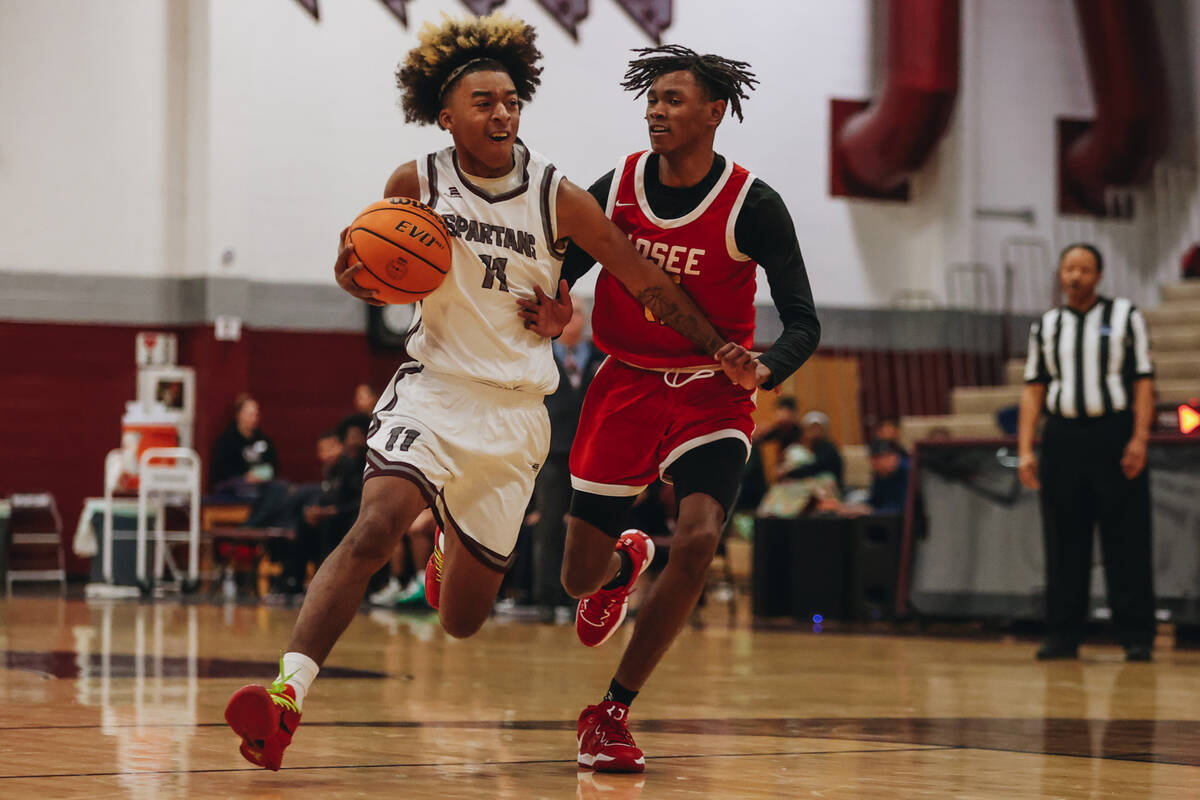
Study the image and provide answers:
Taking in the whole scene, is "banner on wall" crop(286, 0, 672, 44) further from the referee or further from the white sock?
the white sock

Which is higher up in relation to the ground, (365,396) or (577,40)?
(577,40)

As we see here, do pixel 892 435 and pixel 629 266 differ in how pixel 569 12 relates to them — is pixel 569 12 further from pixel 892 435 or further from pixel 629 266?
pixel 629 266

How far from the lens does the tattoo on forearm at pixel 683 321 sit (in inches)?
188

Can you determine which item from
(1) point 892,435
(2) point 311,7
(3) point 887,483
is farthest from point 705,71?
(2) point 311,7

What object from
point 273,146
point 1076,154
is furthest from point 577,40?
point 1076,154

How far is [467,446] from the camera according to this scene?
443 centimetres

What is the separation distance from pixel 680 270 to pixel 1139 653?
16.3 feet

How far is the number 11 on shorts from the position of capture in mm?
4336

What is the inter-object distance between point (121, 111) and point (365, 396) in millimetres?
4195

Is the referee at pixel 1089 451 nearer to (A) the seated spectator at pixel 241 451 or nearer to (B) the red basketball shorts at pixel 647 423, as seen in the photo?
(B) the red basketball shorts at pixel 647 423

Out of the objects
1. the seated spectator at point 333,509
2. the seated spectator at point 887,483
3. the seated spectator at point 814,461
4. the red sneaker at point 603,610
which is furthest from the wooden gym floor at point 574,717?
the seated spectator at point 814,461

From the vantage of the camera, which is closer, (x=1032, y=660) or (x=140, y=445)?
(x=1032, y=660)

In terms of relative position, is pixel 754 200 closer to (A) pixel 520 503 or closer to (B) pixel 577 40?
(A) pixel 520 503

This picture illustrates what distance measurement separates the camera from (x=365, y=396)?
15492 mm
